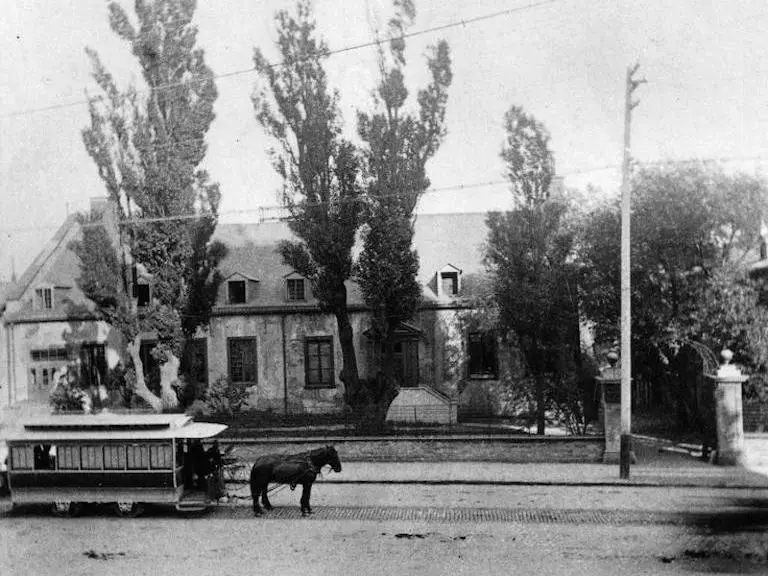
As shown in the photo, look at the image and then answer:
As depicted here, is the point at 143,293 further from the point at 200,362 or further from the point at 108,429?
the point at 108,429

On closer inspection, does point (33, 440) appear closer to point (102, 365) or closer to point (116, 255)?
point (116, 255)

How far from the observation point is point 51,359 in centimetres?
3064

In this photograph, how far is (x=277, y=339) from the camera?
98.3ft

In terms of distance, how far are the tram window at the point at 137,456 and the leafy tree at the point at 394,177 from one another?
9.20 meters

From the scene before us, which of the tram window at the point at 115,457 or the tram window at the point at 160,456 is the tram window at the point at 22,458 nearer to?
the tram window at the point at 115,457

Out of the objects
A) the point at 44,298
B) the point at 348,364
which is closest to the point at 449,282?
the point at 348,364

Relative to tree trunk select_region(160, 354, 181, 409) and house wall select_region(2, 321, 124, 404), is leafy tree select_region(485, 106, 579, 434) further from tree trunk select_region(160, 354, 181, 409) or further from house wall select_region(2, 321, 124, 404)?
house wall select_region(2, 321, 124, 404)

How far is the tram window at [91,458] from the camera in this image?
13.0 metres

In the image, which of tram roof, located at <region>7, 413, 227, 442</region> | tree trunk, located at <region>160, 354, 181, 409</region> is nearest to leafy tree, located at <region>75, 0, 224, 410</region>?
tree trunk, located at <region>160, 354, 181, 409</region>

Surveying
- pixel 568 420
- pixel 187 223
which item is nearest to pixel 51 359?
pixel 187 223

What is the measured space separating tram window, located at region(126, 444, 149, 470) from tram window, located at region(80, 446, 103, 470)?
0.57 meters

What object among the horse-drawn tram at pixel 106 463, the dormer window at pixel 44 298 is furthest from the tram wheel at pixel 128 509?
the dormer window at pixel 44 298

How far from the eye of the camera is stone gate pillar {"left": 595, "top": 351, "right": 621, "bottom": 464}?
17.3 meters

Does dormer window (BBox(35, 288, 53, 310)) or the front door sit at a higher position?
dormer window (BBox(35, 288, 53, 310))
